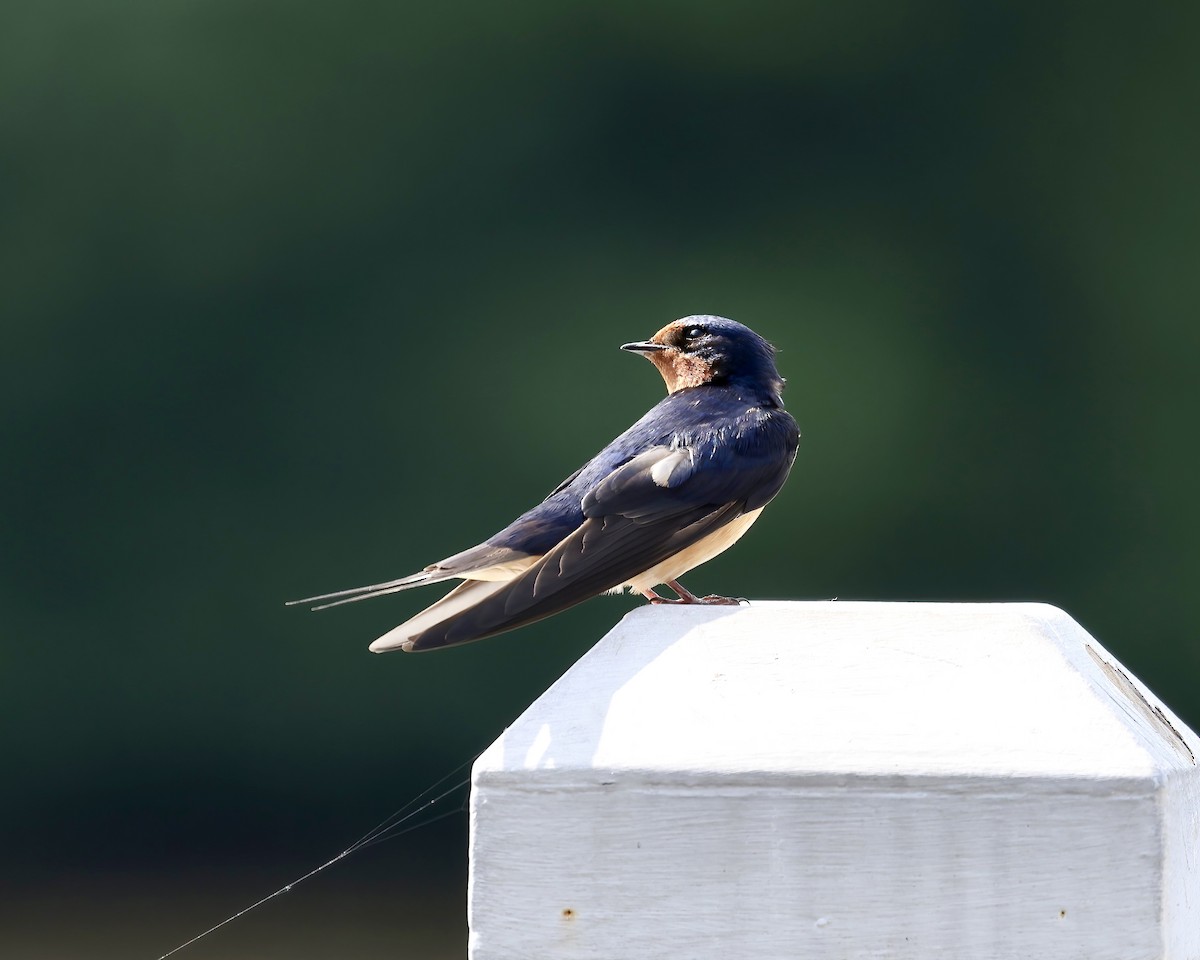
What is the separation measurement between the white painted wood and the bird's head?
5.81ft

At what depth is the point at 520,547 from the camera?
234 centimetres

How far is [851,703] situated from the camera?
3.43 ft

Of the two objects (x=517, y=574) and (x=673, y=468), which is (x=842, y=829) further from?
(x=673, y=468)

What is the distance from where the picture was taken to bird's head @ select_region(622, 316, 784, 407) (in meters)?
2.82

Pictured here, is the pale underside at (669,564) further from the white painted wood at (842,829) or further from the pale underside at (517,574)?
the white painted wood at (842,829)

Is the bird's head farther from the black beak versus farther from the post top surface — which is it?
the post top surface

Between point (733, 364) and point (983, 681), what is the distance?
1780 mm

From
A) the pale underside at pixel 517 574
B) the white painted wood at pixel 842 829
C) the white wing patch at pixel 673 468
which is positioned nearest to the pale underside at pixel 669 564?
the pale underside at pixel 517 574

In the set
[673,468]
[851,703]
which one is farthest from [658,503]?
[851,703]

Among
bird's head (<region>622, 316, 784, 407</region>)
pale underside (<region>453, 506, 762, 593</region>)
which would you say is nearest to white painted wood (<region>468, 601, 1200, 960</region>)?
pale underside (<region>453, 506, 762, 593</region>)

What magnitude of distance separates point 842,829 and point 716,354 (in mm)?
1891

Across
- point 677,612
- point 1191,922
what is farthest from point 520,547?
point 1191,922

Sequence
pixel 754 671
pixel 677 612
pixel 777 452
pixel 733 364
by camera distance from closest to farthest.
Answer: pixel 754 671 → pixel 677 612 → pixel 777 452 → pixel 733 364

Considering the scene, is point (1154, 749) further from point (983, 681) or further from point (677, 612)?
point (677, 612)
